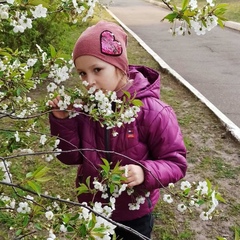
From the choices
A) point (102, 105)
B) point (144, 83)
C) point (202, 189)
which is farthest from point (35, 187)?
point (144, 83)

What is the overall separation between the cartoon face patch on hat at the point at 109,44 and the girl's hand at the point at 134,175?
495mm

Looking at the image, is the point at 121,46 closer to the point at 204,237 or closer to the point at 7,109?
the point at 7,109

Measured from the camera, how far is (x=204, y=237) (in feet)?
10.7

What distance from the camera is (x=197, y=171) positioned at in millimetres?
4121

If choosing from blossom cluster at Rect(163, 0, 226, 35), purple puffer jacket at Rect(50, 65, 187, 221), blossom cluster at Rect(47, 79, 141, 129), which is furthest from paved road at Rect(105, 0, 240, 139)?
blossom cluster at Rect(163, 0, 226, 35)

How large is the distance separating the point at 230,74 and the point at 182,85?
161 cm

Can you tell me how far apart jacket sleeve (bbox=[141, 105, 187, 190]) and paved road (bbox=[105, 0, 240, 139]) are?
285cm

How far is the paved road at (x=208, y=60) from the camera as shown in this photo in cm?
657

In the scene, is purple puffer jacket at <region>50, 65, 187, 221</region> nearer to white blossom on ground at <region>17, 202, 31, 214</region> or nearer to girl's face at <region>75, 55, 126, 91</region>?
girl's face at <region>75, 55, 126, 91</region>

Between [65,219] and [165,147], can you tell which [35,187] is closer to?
[65,219]

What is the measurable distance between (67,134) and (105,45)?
0.44 m

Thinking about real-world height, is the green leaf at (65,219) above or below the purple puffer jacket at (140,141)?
above

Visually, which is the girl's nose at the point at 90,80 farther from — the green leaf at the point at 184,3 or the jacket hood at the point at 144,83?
the green leaf at the point at 184,3

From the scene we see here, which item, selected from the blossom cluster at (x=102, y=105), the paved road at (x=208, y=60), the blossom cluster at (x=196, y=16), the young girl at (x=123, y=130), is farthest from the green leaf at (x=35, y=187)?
the paved road at (x=208, y=60)
